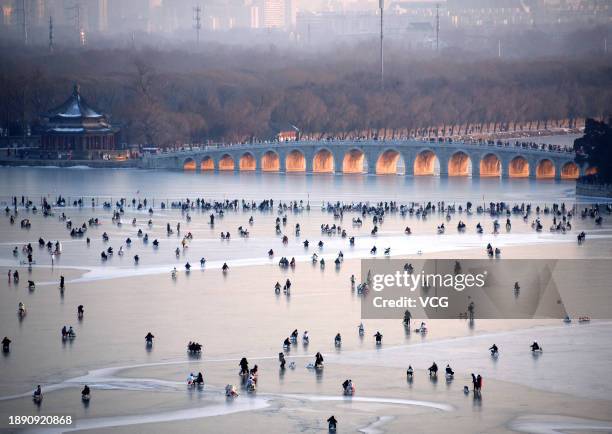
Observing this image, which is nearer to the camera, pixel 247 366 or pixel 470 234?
pixel 247 366

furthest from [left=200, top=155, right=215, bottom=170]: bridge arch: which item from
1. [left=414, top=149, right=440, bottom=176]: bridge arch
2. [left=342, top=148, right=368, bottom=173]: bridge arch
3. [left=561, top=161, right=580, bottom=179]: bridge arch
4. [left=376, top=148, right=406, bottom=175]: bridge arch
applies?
[left=561, top=161, right=580, bottom=179]: bridge arch

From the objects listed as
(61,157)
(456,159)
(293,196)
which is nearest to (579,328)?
(293,196)

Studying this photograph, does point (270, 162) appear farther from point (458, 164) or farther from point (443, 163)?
point (458, 164)

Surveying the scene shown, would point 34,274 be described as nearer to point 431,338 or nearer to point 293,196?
point 431,338

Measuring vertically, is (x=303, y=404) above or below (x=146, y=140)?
below

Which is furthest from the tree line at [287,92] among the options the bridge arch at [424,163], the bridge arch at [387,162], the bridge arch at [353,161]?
the bridge arch at [424,163]

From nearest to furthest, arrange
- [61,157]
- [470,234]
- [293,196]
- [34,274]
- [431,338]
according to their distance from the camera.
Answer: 1. [431,338]
2. [34,274]
3. [470,234]
4. [293,196]
5. [61,157]

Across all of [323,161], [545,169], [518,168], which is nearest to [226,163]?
[323,161]
